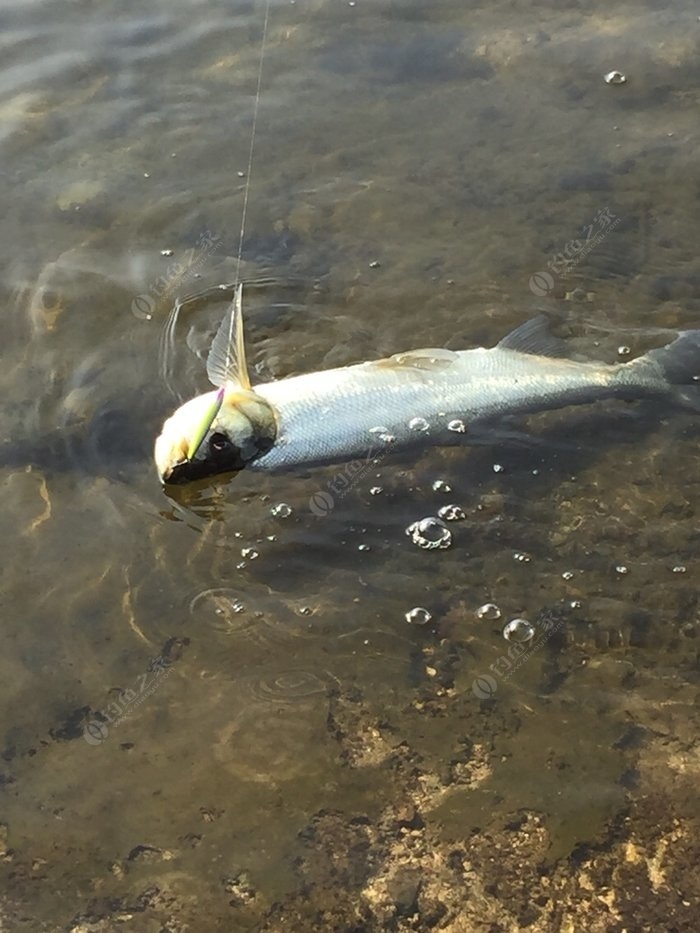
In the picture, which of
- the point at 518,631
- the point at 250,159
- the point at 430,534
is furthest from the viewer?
the point at 250,159

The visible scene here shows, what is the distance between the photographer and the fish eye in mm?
4223

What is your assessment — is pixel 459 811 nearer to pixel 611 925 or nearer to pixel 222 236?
pixel 611 925

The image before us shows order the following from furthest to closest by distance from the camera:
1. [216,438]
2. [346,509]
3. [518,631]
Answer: [346,509], [216,438], [518,631]

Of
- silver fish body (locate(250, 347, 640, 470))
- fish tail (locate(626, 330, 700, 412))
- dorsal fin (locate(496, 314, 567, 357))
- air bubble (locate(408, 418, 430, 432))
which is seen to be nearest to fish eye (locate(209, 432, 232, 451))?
silver fish body (locate(250, 347, 640, 470))

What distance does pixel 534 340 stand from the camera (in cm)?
472

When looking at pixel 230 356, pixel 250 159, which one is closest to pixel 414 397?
pixel 230 356

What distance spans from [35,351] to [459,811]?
3175 mm

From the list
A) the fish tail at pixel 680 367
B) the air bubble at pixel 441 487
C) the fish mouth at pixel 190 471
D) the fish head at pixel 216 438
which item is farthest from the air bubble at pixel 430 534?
the fish tail at pixel 680 367

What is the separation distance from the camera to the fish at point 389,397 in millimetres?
4273

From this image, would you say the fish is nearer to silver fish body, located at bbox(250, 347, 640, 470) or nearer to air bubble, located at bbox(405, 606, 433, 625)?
silver fish body, located at bbox(250, 347, 640, 470)

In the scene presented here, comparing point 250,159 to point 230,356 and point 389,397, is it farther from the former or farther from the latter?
point 389,397

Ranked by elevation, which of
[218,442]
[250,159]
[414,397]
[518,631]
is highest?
[250,159]

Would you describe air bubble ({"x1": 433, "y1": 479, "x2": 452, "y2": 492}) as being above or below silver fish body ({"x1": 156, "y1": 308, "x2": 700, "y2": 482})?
below

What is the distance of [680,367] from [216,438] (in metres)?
2.33
